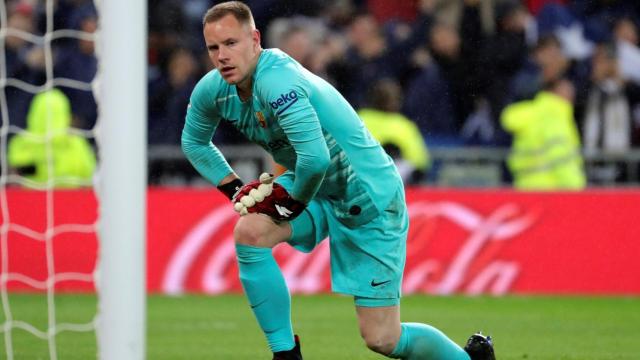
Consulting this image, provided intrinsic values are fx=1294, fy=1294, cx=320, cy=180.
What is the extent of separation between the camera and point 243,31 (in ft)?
17.9

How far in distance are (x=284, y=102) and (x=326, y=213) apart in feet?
2.65

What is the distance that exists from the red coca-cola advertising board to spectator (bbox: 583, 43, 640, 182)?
5.00 ft

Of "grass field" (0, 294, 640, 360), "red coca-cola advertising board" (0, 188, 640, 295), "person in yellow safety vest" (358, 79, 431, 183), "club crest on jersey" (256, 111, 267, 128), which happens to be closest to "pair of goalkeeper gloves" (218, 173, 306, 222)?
"club crest on jersey" (256, 111, 267, 128)

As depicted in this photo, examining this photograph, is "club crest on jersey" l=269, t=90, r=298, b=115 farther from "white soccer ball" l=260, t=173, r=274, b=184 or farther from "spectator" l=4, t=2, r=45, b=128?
"spectator" l=4, t=2, r=45, b=128

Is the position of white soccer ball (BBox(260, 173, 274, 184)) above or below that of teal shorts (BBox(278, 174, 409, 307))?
above

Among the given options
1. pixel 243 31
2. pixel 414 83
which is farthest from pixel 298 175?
pixel 414 83

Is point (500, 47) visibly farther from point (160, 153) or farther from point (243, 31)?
point (243, 31)

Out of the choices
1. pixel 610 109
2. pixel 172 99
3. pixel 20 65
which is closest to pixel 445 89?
pixel 610 109

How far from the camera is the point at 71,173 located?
43.1ft

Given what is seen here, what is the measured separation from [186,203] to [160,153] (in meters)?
0.92

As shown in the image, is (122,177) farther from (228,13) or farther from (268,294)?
(268,294)

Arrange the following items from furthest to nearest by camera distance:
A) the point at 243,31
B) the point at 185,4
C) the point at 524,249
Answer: the point at 185,4 < the point at 524,249 < the point at 243,31

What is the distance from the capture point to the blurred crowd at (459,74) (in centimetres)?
1308

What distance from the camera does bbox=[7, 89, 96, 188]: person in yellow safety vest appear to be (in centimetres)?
1293
